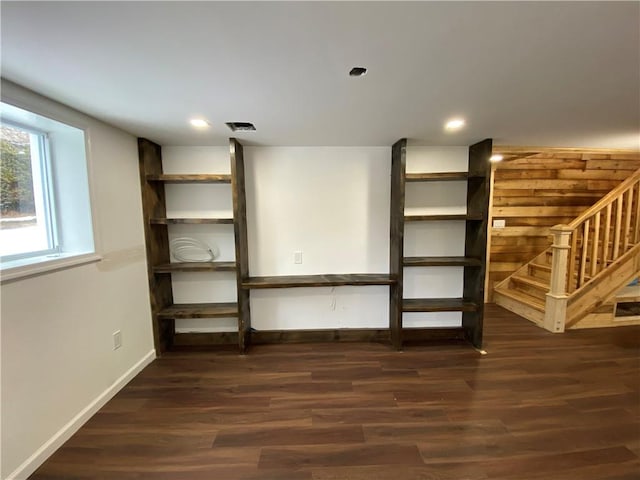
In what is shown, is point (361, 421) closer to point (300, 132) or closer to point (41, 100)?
point (300, 132)

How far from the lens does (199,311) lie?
2.61 meters

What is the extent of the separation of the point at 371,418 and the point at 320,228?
1.74 m

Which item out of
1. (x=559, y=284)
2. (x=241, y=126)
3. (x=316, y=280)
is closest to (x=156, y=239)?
(x=241, y=126)

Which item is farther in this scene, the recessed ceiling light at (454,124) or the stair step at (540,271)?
the stair step at (540,271)

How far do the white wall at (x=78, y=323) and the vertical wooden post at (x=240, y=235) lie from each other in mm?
848

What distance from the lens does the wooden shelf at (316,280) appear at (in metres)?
2.63

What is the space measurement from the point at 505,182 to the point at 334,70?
4002 millimetres

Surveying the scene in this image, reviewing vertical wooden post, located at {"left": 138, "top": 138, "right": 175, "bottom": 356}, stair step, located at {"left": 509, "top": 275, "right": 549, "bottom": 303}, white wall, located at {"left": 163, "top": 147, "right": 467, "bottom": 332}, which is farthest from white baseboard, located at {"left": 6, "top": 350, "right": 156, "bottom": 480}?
stair step, located at {"left": 509, "top": 275, "right": 549, "bottom": 303}

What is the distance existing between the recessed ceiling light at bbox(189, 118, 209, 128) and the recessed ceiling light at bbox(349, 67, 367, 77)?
1.21 meters

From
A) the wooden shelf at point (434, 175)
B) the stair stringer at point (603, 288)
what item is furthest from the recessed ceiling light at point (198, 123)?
the stair stringer at point (603, 288)

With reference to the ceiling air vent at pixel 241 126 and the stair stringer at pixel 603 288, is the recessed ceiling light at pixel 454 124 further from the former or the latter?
the stair stringer at pixel 603 288

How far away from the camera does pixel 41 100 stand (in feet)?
5.13

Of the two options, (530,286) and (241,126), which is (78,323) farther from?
(530,286)

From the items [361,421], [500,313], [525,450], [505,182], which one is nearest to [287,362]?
[361,421]
